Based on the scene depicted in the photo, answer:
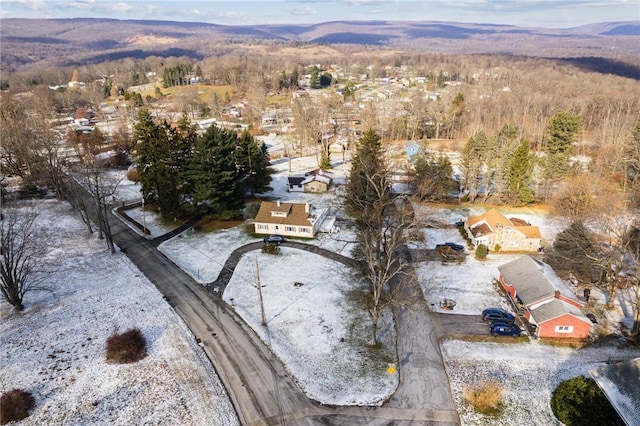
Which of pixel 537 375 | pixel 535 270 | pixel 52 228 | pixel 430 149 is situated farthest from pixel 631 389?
pixel 430 149

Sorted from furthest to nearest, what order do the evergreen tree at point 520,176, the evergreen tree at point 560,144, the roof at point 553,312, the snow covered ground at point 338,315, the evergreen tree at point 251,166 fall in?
the evergreen tree at point 560,144, the evergreen tree at point 251,166, the evergreen tree at point 520,176, the roof at point 553,312, the snow covered ground at point 338,315

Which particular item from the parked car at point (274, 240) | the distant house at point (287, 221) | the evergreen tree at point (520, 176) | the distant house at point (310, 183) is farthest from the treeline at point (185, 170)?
the evergreen tree at point (520, 176)

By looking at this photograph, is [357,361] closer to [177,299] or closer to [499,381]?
[499,381]

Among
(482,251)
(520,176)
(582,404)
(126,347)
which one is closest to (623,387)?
(582,404)

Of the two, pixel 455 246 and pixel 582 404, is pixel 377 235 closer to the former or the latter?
pixel 455 246

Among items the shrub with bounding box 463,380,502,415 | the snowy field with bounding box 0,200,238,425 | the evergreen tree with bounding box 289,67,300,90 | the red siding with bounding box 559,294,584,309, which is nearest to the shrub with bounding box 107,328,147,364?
the snowy field with bounding box 0,200,238,425

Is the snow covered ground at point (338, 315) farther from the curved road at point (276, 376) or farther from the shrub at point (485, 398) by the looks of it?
the curved road at point (276, 376)
